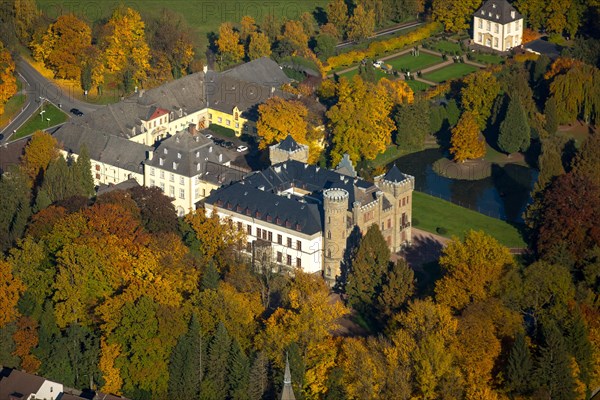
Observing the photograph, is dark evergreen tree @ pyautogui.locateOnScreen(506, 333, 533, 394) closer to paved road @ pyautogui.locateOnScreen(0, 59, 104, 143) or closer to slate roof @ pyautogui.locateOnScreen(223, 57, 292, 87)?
slate roof @ pyautogui.locateOnScreen(223, 57, 292, 87)

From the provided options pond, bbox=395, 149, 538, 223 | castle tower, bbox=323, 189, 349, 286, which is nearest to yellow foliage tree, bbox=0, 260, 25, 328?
castle tower, bbox=323, 189, 349, 286

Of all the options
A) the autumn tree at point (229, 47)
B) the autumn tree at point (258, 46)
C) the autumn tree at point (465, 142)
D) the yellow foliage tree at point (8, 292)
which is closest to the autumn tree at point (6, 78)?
the autumn tree at point (229, 47)

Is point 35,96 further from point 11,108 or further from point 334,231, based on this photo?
point 334,231

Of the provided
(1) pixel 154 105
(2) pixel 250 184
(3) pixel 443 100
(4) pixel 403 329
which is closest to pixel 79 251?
(2) pixel 250 184

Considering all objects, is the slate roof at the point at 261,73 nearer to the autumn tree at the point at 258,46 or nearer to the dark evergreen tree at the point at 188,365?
the autumn tree at the point at 258,46

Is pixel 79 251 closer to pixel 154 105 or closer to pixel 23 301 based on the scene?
pixel 23 301
